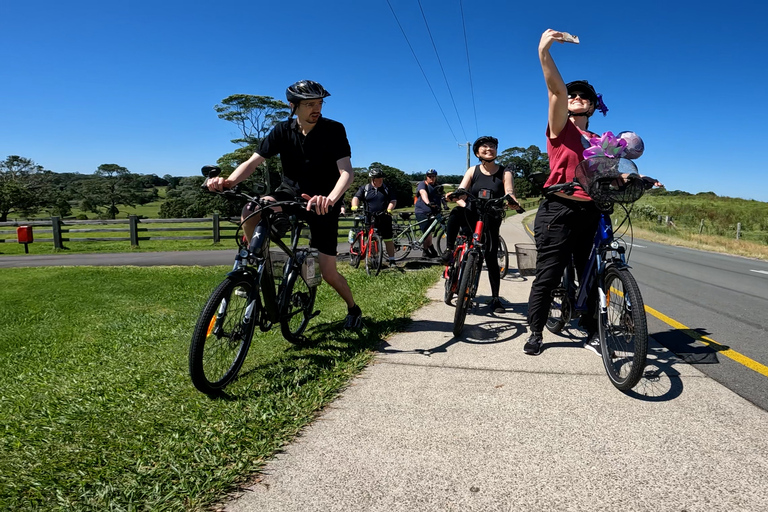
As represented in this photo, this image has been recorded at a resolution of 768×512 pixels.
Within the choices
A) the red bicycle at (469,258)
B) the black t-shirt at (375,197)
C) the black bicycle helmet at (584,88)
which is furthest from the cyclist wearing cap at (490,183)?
the black t-shirt at (375,197)

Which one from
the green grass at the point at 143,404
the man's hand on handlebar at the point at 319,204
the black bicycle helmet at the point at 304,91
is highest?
the black bicycle helmet at the point at 304,91

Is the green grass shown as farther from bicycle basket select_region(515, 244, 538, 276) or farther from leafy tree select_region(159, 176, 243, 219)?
leafy tree select_region(159, 176, 243, 219)

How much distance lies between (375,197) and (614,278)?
20.8ft

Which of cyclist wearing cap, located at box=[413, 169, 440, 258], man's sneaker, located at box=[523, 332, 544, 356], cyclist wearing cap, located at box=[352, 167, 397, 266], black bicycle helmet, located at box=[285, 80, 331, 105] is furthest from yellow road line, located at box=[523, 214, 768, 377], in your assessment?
cyclist wearing cap, located at box=[413, 169, 440, 258]

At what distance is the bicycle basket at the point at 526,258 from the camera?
7.23 m

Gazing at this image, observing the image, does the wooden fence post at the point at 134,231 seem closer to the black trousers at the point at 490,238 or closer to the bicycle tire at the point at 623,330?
the black trousers at the point at 490,238

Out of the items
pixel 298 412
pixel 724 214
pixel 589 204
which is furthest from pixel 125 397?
pixel 724 214

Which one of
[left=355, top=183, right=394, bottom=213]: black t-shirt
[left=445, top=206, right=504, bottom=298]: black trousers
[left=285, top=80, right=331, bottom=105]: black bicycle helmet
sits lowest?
[left=445, top=206, right=504, bottom=298]: black trousers

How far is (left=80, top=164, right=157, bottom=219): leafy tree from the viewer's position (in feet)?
190

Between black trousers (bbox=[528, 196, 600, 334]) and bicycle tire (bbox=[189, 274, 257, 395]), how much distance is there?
2.18 metres

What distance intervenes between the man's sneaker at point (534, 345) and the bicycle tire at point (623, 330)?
583mm

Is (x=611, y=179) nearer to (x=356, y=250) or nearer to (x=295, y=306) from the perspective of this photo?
(x=295, y=306)

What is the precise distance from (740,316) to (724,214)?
48.5m

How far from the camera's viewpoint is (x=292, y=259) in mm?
3693
